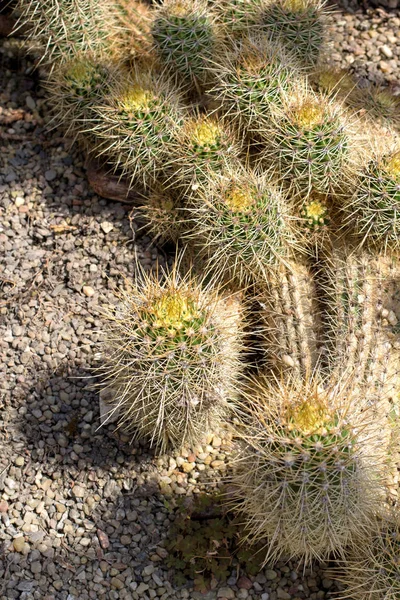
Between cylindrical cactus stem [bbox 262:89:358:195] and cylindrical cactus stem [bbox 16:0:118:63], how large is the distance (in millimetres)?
1332

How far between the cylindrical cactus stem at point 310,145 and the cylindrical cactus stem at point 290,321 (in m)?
0.44

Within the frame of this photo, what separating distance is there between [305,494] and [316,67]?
105 inches

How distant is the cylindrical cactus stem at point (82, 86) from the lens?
4.41m

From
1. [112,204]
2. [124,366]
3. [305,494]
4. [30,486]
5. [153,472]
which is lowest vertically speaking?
[30,486]

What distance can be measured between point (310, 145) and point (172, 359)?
1.34 m

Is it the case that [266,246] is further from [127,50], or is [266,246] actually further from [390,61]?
[390,61]

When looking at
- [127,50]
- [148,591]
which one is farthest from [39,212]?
[148,591]

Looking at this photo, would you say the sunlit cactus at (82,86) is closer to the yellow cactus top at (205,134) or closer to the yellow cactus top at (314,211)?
the yellow cactus top at (205,134)

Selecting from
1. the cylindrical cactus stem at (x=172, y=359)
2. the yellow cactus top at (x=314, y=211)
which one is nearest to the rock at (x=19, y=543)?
the cylindrical cactus stem at (x=172, y=359)

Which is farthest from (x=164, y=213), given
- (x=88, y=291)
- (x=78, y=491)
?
(x=78, y=491)

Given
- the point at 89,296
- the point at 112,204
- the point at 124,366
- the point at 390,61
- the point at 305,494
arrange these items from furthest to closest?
the point at 390,61 < the point at 112,204 < the point at 89,296 < the point at 124,366 < the point at 305,494

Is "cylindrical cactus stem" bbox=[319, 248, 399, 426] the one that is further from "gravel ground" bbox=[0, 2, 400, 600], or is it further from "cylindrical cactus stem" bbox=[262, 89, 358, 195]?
"gravel ground" bbox=[0, 2, 400, 600]

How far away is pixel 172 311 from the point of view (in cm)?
335

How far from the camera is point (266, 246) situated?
3.84 metres
